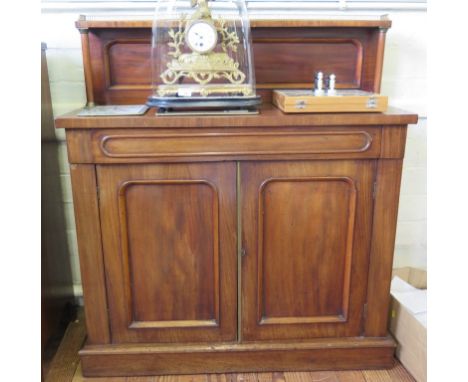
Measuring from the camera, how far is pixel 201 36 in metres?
1.27

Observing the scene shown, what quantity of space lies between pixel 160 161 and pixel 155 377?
2.47ft

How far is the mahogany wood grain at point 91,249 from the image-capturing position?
1.21m

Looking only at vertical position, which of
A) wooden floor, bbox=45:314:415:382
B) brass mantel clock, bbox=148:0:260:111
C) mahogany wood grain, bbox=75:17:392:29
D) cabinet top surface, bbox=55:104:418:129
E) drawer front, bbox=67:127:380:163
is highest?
mahogany wood grain, bbox=75:17:392:29

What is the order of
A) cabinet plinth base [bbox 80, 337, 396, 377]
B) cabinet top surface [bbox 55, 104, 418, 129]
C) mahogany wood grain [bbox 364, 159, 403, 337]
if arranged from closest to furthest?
cabinet top surface [bbox 55, 104, 418, 129]
mahogany wood grain [bbox 364, 159, 403, 337]
cabinet plinth base [bbox 80, 337, 396, 377]

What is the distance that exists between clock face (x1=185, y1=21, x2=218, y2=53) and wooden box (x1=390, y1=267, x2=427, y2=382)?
3.62 ft

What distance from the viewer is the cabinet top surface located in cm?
115

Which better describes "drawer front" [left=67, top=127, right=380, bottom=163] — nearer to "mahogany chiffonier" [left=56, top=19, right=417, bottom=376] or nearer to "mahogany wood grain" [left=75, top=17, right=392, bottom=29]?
"mahogany chiffonier" [left=56, top=19, right=417, bottom=376]

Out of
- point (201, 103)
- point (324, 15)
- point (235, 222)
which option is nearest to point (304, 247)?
point (235, 222)

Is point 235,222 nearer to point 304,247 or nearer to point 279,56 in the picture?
point 304,247

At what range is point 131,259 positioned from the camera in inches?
51.0

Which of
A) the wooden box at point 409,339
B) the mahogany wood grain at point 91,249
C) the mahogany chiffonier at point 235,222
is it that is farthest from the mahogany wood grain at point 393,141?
the mahogany wood grain at point 91,249

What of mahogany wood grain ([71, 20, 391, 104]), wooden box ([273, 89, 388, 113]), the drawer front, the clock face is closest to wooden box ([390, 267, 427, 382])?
the drawer front
